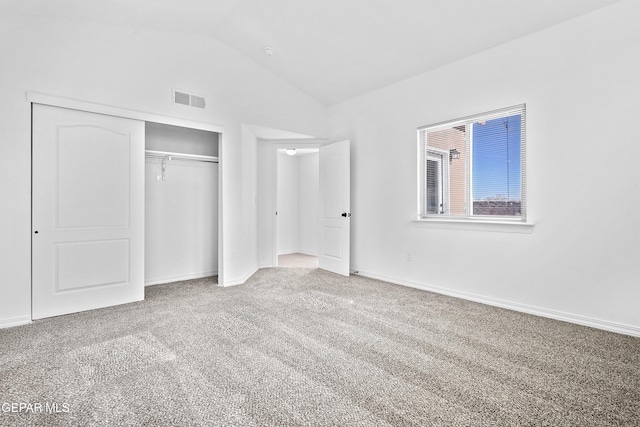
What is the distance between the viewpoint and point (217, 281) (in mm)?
4621

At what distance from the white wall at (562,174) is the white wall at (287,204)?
391 cm

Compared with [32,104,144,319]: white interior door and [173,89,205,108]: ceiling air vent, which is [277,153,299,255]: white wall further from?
[32,104,144,319]: white interior door

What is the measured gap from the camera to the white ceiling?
3.02 m

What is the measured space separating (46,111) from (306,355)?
3458 mm

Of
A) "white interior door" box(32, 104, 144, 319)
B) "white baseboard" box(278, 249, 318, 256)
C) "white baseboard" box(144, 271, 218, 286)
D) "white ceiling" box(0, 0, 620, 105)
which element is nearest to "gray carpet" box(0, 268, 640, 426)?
"white interior door" box(32, 104, 144, 319)

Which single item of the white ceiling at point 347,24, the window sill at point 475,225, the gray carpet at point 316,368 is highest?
the white ceiling at point 347,24

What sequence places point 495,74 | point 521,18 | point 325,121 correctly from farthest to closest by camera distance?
point 325,121, point 495,74, point 521,18

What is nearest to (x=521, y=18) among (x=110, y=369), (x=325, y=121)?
(x=325, y=121)

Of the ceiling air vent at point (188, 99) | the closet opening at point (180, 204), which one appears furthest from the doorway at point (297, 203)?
the ceiling air vent at point (188, 99)

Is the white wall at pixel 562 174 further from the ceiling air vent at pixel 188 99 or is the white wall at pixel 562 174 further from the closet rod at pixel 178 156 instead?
the closet rod at pixel 178 156

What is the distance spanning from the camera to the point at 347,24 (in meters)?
3.58

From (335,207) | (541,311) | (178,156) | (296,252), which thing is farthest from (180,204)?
(541,311)

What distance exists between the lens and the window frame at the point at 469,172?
134 inches

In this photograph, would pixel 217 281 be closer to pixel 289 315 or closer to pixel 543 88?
pixel 289 315
